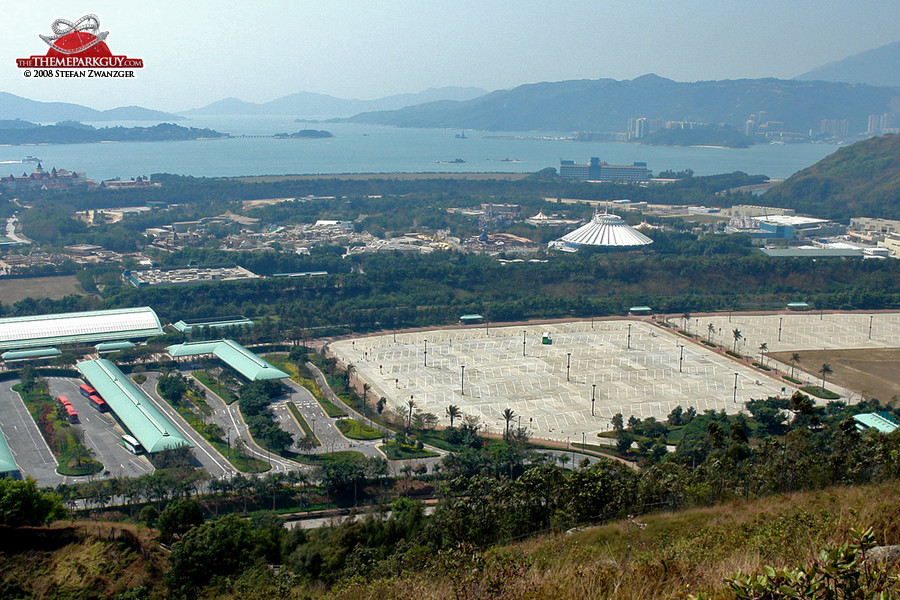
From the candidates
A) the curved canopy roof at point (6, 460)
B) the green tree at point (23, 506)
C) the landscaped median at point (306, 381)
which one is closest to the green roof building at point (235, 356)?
the landscaped median at point (306, 381)

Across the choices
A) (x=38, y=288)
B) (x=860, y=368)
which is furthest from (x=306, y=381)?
(x=38, y=288)

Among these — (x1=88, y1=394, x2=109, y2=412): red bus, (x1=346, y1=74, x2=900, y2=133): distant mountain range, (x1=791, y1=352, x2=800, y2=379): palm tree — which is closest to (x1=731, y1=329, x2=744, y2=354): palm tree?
(x1=791, y1=352, x2=800, y2=379): palm tree

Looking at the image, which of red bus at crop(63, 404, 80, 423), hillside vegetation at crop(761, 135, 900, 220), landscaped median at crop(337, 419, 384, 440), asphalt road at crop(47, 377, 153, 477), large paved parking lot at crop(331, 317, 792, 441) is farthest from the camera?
hillside vegetation at crop(761, 135, 900, 220)

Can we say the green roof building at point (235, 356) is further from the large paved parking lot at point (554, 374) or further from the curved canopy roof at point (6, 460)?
the curved canopy roof at point (6, 460)

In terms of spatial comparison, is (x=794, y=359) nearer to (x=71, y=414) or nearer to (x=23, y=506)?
(x=71, y=414)

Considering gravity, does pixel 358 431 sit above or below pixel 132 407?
below

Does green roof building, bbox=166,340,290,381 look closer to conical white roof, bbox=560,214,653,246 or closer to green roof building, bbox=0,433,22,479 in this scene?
green roof building, bbox=0,433,22,479

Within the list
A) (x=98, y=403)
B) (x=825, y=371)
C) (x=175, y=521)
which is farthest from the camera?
(x=825, y=371)
